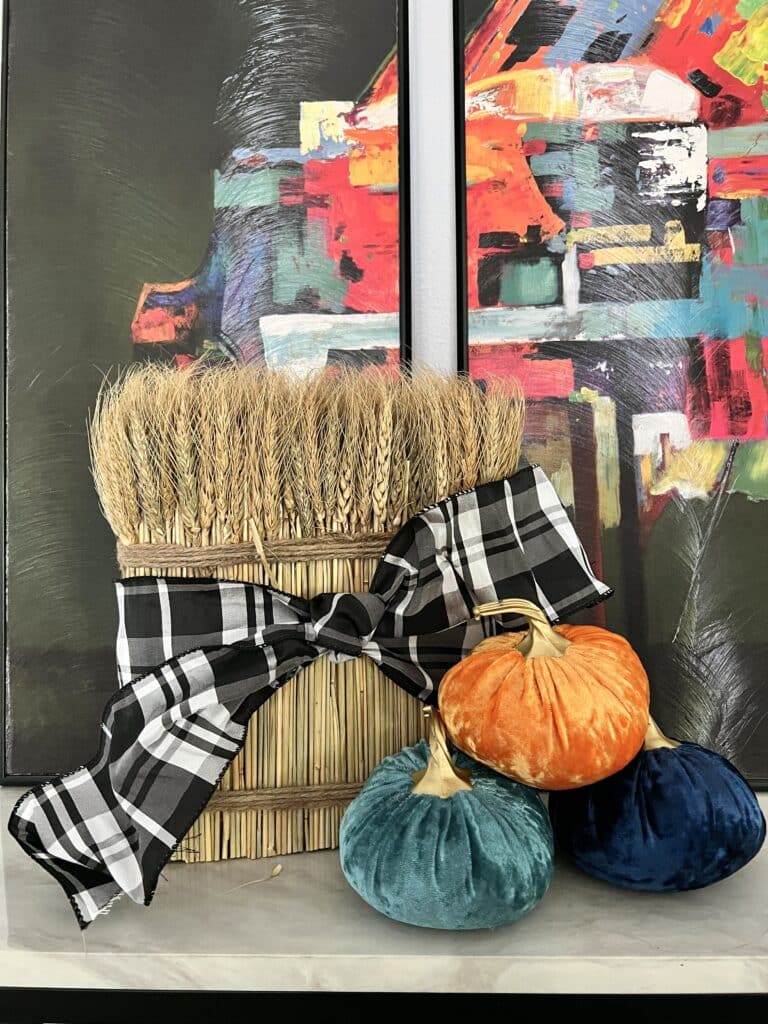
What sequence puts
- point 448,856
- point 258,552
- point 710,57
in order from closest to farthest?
→ point 448,856 → point 258,552 → point 710,57

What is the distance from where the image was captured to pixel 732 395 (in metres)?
0.83

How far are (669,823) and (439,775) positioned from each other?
6.7 inches

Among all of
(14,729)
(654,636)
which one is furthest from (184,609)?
(654,636)

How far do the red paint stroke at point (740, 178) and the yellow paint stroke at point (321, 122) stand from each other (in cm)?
38

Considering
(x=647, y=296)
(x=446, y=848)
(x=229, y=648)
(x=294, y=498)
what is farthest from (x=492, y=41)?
(x=446, y=848)

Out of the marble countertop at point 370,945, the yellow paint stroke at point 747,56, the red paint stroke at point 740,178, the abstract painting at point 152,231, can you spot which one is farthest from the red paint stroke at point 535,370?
the marble countertop at point 370,945

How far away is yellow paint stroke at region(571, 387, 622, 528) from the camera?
84 centimetres

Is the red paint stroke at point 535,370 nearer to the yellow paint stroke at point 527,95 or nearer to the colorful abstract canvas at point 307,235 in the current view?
the colorful abstract canvas at point 307,235

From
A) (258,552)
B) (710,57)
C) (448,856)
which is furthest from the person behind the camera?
(710,57)

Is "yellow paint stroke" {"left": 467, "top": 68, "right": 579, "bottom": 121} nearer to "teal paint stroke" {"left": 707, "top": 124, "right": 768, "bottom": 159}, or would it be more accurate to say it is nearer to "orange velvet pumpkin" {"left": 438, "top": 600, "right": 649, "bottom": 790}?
"teal paint stroke" {"left": 707, "top": 124, "right": 768, "bottom": 159}

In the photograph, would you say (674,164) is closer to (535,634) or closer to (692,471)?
(692,471)

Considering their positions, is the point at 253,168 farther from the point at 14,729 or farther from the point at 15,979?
the point at 15,979

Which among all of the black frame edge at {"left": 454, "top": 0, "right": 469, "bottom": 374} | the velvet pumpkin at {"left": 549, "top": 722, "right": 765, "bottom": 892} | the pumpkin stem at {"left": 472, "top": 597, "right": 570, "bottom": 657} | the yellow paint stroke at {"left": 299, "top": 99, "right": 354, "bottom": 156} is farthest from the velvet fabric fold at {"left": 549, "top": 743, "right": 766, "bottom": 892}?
the yellow paint stroke at {"left": 299, "top": 99, "right": 354, "bottom": 156}

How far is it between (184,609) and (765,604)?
1.91ft
